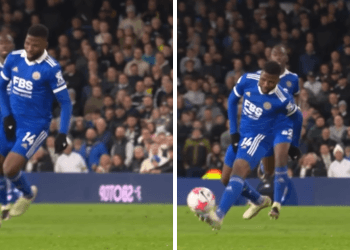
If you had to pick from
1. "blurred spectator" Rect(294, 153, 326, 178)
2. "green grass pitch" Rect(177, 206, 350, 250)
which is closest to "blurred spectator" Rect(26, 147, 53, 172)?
"green grass pitch" Rect(177, 206, 350, 250)

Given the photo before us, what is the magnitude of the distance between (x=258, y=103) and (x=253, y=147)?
802 millimetres

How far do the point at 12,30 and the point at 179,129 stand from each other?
209 inches

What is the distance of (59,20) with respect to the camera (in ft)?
61.9

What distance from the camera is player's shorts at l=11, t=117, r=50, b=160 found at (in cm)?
973

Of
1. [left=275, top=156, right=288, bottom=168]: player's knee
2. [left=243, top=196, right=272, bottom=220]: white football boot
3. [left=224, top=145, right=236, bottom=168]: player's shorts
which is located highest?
[left=224, top=145, right=236, bottom=168]: player's shorts

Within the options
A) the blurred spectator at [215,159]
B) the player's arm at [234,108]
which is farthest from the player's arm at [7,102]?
the blurred spectator at [215,159]

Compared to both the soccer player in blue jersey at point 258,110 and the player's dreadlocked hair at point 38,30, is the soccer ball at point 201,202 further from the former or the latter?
the player's dreadlocked hair at point 38,30

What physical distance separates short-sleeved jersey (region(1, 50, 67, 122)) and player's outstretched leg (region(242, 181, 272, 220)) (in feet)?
9.15

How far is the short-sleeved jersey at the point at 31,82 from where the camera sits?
9.86 metres

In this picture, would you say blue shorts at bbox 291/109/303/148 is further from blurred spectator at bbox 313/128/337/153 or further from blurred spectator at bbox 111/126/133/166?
blurred spectator at bbox 111/126/133/166

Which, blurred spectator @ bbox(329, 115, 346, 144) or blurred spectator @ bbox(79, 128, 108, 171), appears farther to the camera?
blurred spectator @ bbox(329, 115, 346, 144)

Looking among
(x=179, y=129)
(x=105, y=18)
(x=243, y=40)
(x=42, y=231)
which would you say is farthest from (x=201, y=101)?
(x=42, y=231)

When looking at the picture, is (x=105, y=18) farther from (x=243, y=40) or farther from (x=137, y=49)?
(x=243, y=40)

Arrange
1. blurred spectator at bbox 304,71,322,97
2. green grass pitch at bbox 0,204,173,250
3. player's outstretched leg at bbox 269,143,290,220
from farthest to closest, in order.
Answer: blurred spectator at bbox 304,71,322,97
player's outstretched leg at bbox 269,143,290,220
green grass pitch at bbox 0,204,173,250
